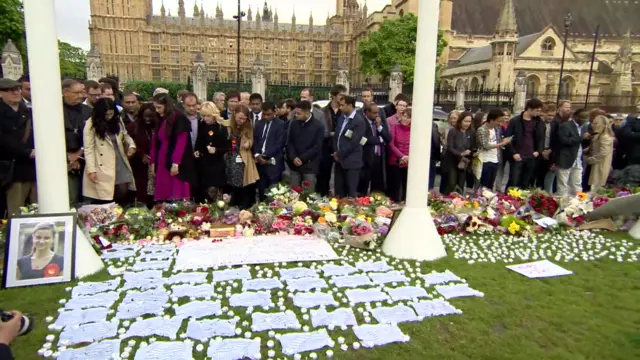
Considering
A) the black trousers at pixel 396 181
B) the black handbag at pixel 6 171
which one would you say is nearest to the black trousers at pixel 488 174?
the black trousers at pixel 396 181

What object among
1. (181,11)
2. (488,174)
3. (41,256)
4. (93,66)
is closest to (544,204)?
(488,174)

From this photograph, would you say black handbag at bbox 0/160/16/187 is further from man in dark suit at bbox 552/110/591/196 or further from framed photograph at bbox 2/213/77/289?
man in dark suit at bbox 552/110/591/196

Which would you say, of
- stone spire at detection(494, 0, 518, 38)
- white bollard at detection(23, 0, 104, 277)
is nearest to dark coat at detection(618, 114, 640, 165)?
white bollard at detection(23, 0, 104, 277)

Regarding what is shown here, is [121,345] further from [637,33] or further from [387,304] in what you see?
[637,33]

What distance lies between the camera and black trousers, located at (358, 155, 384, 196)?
273 inches

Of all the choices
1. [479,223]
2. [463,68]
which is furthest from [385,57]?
[479,223]

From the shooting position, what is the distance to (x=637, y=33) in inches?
2297

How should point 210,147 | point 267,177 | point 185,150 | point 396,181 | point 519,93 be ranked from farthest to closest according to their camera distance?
point 519,93 → point 396,181 → point 267,177 → point 210,147 → point 185,150

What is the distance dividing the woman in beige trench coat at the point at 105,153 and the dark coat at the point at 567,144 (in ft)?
22.5

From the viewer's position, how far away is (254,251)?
178 inches

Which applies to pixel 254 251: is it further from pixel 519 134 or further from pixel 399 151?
pixel 519 134

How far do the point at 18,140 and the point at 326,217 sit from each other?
151 inches

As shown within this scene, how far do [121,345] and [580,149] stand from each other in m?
7.71

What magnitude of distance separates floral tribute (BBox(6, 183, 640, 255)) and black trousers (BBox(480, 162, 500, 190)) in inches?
38.1
